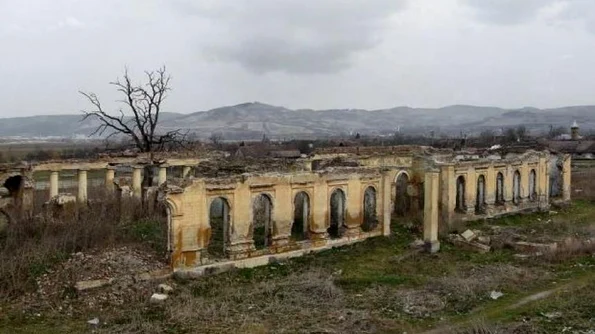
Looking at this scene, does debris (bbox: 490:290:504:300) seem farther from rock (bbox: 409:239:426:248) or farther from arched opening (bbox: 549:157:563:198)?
arched opening (bbox: 549:157:563:198)

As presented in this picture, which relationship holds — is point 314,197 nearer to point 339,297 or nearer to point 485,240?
point 339,297

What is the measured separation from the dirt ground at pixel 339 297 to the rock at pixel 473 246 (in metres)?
0.64

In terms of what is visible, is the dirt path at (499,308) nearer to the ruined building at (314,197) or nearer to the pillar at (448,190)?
the ruined building at (314,197)

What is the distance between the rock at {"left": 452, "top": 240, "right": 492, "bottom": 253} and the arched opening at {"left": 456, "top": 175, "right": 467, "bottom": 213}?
6.42 metres

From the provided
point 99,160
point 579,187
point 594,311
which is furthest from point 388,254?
point 579,187

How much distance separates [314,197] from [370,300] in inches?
251

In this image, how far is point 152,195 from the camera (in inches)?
1009

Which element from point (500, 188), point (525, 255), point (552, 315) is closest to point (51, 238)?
point (552, 315)

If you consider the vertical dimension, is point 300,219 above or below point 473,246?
above

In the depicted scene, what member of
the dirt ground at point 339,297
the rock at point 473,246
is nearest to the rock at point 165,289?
the dirt ground at point 339,297

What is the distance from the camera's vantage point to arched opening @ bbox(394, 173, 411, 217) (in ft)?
87.1

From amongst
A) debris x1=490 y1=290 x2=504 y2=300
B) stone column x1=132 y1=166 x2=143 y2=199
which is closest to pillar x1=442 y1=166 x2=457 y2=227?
debris x1=490 y1=290 x2=504 y2=300

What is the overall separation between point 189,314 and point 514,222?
1831 centimetres

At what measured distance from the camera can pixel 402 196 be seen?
88.2 feet
